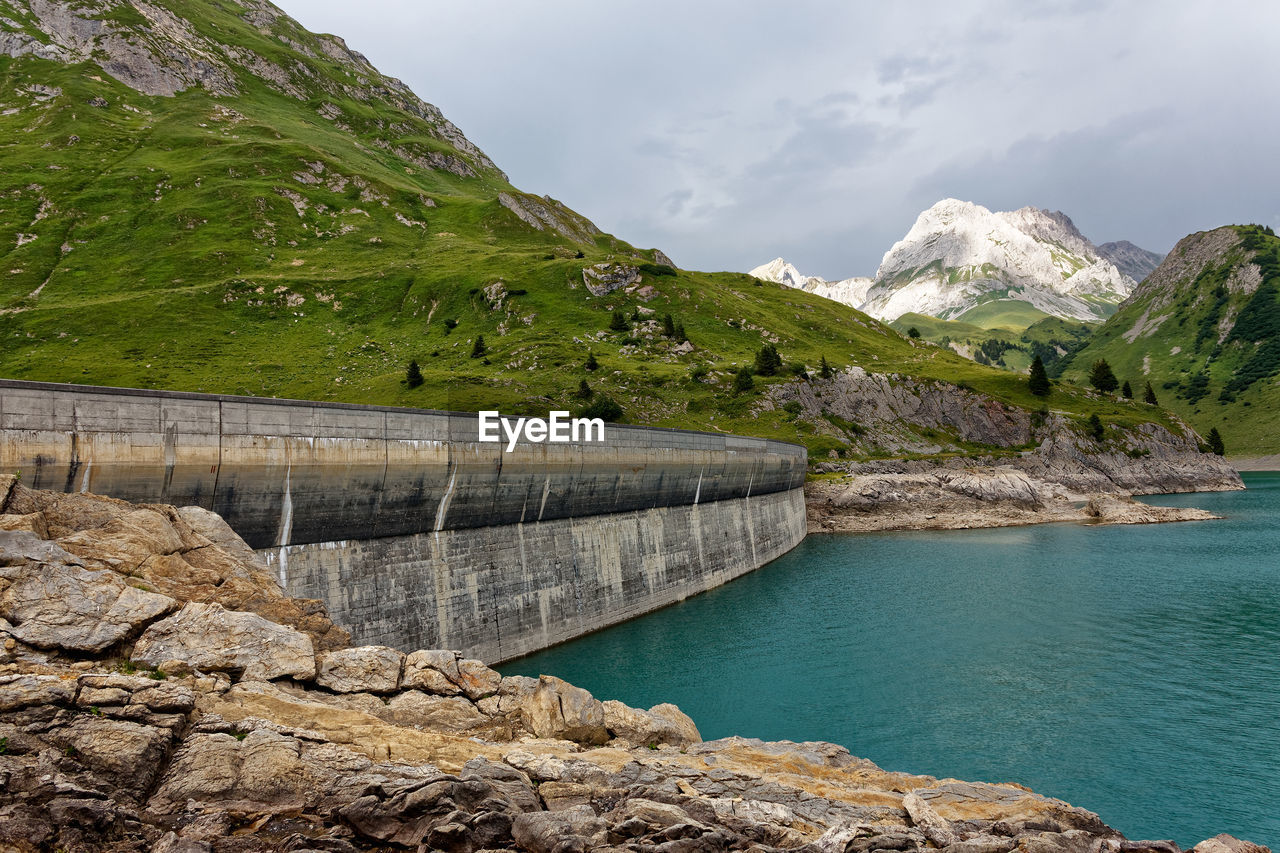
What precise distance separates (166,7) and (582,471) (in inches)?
9328

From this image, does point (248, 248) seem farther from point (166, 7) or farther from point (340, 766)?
point (340, 766)

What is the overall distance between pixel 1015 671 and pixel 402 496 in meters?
34.0

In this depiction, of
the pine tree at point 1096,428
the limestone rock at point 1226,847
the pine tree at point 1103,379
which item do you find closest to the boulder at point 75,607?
the limestone rock at point 1226,847

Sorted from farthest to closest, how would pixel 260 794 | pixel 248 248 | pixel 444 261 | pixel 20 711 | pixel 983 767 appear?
pixel 444 261 → pixel 248 248 → pixel 983 767 → pixel 260 794 → pixel 20 711

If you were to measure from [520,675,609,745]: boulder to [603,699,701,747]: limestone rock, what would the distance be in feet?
1.89

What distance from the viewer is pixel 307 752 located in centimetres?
1327

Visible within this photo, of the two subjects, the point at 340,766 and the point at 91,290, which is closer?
the point at 340,766

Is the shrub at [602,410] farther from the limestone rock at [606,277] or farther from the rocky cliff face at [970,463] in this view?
the limestone rock at [606,277]

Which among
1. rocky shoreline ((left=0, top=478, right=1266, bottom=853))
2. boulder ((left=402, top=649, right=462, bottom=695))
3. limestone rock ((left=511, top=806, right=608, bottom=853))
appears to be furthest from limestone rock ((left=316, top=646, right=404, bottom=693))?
limestone rock ((left=511, top=806, right=608, bottom=853))

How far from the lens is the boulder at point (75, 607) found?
44.2ft

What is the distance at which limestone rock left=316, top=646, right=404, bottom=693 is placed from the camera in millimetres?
16547

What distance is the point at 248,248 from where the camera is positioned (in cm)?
12688

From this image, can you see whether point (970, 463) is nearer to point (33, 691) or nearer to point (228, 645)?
point (228, 645)

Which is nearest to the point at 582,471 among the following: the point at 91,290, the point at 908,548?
the point at 908,548
